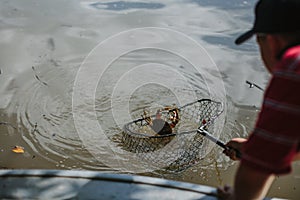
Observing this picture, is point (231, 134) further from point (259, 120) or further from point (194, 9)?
point (194, 9)

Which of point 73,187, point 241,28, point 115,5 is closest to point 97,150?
point 73,187

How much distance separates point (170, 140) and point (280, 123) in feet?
7.52

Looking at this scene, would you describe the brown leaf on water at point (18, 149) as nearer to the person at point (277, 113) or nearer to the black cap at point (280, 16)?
the person at point (277, 113)

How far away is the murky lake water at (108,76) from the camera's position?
339 cm

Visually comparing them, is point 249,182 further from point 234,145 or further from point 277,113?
point 234,145

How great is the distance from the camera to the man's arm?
1.07 meters

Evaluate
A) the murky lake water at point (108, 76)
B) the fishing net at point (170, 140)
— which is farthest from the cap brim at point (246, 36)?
the murky lake water at point (108, 76)

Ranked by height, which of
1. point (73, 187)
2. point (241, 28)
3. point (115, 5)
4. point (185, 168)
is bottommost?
point (185, 168)

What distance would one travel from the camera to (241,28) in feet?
19.5

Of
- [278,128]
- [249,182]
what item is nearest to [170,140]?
[249,182]

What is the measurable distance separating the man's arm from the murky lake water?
2.02m

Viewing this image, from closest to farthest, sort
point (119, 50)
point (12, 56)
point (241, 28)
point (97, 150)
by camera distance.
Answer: point (97, 150) → point (12, 56) → point (119, 50) → point (241, 28)

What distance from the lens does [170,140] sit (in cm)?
326

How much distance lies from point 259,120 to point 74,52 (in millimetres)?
4291
